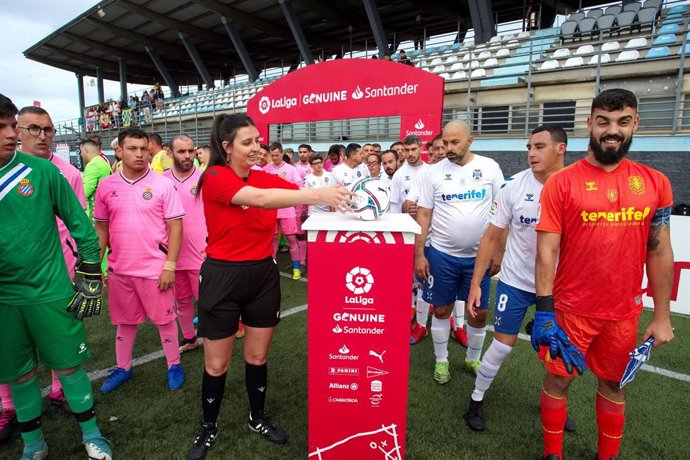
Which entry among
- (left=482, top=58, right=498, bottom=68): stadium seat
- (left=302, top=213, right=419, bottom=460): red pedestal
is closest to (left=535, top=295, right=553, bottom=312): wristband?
(left=302, top=213, right=419, bottom=460): red pedestal

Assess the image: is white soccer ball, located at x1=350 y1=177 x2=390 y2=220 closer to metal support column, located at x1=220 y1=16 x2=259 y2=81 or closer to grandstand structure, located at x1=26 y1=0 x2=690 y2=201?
grandstand structure, located at x1=26 y1=0 x2=690 y2=201

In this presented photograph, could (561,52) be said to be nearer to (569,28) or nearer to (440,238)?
(569,28)

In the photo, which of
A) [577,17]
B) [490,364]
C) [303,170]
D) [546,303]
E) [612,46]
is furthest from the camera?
[577,17]

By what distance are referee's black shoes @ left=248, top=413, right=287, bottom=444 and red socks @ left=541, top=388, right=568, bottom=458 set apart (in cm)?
164

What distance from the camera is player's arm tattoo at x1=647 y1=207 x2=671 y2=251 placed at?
2.01m

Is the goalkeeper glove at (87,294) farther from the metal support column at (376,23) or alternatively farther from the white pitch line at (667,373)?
the metal support column at (376,23)

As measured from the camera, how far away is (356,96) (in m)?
8.23

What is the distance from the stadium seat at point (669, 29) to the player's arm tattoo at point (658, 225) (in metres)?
10.9

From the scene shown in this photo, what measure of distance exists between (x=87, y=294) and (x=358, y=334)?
5.21 feet

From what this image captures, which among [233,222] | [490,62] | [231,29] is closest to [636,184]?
[233,222]

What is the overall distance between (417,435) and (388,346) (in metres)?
1.01

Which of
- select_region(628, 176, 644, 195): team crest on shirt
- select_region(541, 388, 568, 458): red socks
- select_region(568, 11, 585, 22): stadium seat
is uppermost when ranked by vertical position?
select_region(568, 11, 585, 22): stadium seat

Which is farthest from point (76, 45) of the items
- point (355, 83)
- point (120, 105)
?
point (355, 83)

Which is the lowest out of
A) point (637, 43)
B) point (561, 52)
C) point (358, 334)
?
point (358, 334)
